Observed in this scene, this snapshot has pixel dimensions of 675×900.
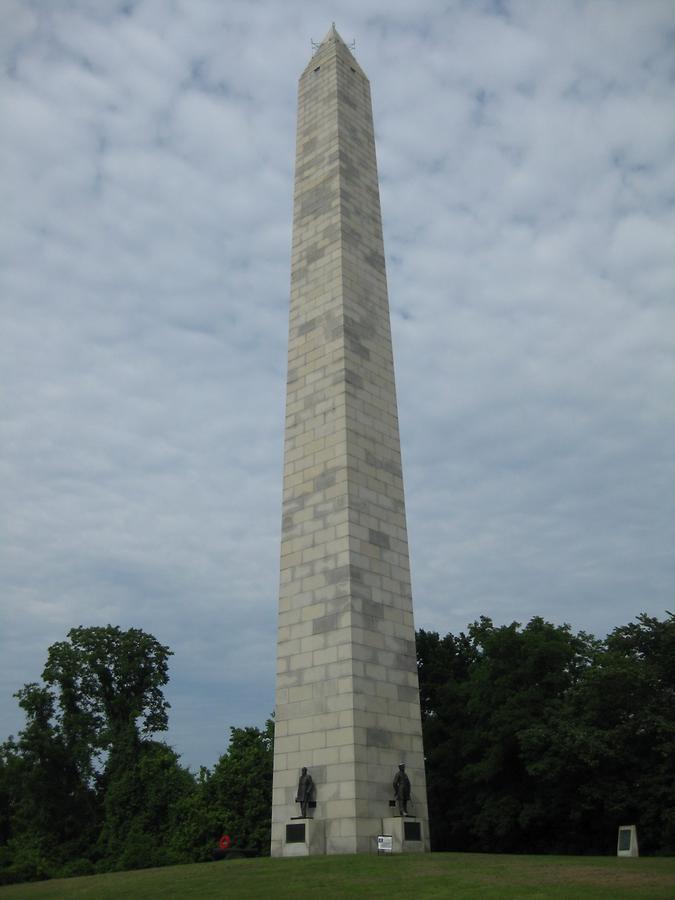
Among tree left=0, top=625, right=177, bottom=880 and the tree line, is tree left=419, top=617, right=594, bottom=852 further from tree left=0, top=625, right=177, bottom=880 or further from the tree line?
tree left=0, top=625, right=177, bottom=880

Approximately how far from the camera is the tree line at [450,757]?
2995 centimetres

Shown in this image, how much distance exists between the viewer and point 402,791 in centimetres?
1991

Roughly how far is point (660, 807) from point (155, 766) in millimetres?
25120

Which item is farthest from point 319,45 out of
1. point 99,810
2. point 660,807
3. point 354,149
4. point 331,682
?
point 99,810

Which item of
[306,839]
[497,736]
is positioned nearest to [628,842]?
[306,839]

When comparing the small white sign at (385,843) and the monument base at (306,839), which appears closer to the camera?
the small white sign at (385,843)

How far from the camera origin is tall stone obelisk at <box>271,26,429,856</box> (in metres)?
20.0

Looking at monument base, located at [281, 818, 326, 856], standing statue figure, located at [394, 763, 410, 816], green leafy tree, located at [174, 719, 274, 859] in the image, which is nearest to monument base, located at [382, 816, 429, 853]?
standing statue figure, located at [394, 763, 410, 816]

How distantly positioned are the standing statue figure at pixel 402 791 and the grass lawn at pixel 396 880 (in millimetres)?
2082

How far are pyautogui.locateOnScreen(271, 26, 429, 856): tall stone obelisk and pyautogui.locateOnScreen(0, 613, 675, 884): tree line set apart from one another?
11.3 m

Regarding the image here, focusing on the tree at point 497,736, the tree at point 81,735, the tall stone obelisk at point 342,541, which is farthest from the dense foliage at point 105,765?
the tall stone obelisk at point 342,541

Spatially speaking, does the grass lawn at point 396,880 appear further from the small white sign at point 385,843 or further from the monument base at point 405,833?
the monument base at point 405,833

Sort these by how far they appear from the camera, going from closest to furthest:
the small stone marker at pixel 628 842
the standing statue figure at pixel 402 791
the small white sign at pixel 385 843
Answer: the small white sign at pixel 385 843 → the standing statue figure at pixel 402 791 → the small stone marker at pixel 628 842

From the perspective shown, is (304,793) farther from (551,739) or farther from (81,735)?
(81,735)
